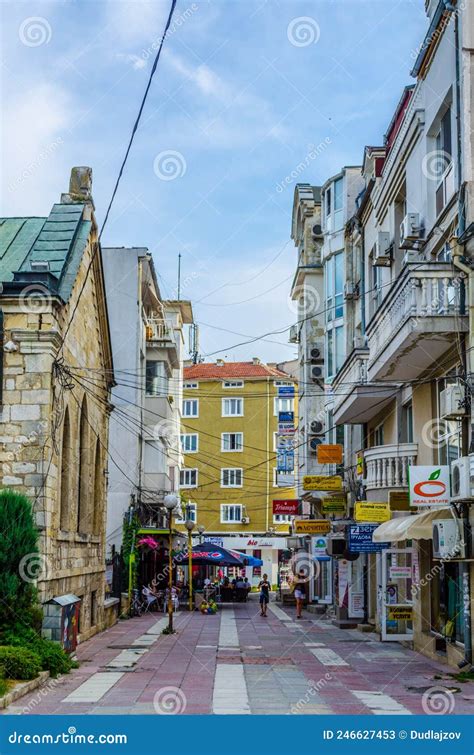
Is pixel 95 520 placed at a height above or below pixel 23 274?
below

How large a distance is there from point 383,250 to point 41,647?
46.0 feet

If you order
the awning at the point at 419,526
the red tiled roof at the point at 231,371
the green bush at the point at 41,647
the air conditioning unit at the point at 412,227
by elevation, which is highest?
the red tiled roof at the point at 231,371

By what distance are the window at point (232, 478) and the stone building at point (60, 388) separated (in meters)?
37.8

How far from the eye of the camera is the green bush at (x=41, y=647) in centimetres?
1507

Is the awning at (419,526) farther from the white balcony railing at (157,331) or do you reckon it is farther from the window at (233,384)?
the window at (233,384)

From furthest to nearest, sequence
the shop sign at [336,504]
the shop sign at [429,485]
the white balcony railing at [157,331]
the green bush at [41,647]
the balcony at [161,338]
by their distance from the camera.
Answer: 1. the white balcony railing at [157,331]
2. the balcony at [161,338]
3. the shop sign at [336,504]
4. the shop sign at [429,485]
5. the green bush at [41,647]

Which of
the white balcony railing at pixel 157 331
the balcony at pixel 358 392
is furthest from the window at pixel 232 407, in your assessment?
the balcony at pixel 358 392

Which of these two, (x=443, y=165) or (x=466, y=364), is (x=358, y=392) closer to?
(x=443, y=165)

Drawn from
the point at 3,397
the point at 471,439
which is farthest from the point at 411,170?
the point at 3,397

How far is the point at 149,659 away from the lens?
18.6 meters

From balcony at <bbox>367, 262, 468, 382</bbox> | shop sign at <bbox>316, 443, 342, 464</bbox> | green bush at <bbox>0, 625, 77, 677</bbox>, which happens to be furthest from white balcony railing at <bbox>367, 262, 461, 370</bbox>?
shop sign at <bbox>316, 443, 342, 464</bbox>

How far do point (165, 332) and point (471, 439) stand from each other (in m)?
31.7

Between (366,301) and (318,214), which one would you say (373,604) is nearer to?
(366,301)

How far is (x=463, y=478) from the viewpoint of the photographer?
1566cm
